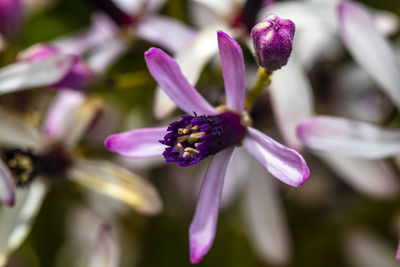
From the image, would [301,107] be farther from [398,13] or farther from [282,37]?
[398,13]

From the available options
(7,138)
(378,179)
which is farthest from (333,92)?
(7,138)

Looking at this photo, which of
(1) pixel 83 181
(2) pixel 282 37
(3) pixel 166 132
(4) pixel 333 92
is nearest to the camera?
(2) pixel 282 37

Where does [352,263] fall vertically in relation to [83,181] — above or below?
below

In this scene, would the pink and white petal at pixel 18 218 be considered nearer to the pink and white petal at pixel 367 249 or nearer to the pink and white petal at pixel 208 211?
the pink and white petal at pixel 208 211

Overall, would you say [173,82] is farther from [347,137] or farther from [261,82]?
[347,137]

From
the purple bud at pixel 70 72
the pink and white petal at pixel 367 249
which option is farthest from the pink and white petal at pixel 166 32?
the pink and white petal at pixel 367 249

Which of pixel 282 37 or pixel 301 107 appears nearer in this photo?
pixel 282 37

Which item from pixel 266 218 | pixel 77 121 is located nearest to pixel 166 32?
pixel 77 121
